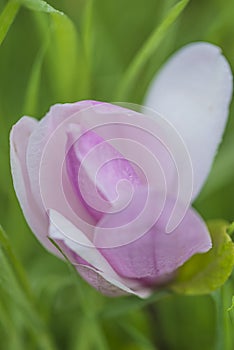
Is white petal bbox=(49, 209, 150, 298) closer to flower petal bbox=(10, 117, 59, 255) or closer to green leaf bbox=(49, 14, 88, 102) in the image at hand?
flower petal bbox=(10, 117, 59, 255)

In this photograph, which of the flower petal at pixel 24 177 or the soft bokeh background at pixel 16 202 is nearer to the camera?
the flower petal at pixel 24 177

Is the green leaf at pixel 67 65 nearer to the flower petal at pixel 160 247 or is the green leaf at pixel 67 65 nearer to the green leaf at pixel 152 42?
Answer: the green leaf at pixel 152 42

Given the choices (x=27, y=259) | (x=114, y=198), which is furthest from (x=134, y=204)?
(x=27, y=259)

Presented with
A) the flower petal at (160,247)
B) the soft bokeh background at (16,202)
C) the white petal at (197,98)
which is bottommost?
the soft bokeh background at (16,202)

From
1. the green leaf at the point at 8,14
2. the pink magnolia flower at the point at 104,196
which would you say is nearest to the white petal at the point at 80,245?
the pink magnolia flower at the point at 104,196

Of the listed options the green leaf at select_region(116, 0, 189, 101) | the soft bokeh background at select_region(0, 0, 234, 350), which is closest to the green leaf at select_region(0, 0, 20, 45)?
the soft bokeh background at select_region(0, 0, 234, 350)

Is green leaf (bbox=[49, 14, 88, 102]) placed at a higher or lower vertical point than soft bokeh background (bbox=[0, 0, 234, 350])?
higher

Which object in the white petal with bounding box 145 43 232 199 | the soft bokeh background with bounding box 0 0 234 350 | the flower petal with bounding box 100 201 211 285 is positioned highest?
the white petal with bounding box 145 43 232 199

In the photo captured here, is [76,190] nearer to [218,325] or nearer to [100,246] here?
[100,246]
